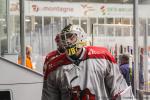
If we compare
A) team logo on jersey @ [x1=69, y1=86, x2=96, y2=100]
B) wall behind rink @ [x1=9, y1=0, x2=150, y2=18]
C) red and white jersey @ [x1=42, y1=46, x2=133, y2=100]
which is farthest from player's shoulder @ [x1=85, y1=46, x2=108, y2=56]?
wall behind rink @ [x1=9, y1=0, x2=150, y2=18]

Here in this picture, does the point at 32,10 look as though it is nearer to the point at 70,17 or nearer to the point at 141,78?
the point at 70,17

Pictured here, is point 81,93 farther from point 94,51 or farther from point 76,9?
point 76,9

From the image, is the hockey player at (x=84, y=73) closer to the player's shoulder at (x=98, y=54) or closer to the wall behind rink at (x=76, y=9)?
the player's shoulder at (x=98, y=54)

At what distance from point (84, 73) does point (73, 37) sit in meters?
0.19

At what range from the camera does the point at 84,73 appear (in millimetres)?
2193

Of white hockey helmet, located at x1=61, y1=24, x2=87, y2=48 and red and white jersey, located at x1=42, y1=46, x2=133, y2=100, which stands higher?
white hockey helmet, located at x1=61, y1=24, x2=87, y2=48

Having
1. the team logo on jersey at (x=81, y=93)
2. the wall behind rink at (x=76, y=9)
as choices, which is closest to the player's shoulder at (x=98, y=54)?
the team logo on jersey at (x=81, y=93)

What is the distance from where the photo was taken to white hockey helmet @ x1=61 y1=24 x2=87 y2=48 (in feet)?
7.22

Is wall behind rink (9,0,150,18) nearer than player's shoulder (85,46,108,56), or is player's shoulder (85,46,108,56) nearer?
player's shoulder (85,46,108,56)

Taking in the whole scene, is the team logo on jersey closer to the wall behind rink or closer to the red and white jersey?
the red and white jersey

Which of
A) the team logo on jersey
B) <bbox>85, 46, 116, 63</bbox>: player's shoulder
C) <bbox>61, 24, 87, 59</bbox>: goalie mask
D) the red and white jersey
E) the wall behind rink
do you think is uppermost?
the wall behind rink

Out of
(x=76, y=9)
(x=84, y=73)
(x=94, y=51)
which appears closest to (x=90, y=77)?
(x=84, y=73)

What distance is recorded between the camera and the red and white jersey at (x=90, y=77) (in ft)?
7.14

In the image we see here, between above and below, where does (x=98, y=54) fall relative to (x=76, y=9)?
below
